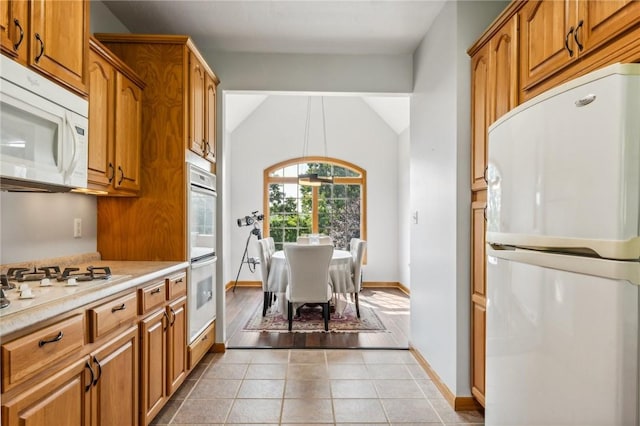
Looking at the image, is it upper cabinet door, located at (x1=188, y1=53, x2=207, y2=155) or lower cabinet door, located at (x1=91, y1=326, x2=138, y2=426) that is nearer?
lower cabinet door, located at (x1=91, y1=326, x2=138, y2=426)

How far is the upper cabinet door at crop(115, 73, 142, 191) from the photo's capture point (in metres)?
2.24

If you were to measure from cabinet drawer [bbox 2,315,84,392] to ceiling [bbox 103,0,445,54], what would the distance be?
232 cm

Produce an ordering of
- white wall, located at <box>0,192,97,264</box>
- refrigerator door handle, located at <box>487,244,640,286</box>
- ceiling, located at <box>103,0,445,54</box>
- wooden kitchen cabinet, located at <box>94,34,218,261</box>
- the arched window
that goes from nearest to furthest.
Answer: refrigerator door handle, located at <box>487,244,640,286</box>
white wall, located at <box>0,192,97,264</box>
wooden kitchen cabinet, located at <box>94,34,218,261</box>
ceiling, located at <box>103,0,445,54</box>
the arched window

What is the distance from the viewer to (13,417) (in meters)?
1.04

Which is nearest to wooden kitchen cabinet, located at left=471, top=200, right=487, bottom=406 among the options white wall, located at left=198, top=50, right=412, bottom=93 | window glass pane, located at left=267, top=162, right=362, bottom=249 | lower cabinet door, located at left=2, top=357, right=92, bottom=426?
white wall, located at left=198, top=50, right=412, bottom=93

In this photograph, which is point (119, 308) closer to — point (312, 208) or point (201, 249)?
point (201, 249)

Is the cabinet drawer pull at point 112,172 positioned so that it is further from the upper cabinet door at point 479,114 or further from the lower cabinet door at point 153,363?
the upper cabinet door at point 479,114

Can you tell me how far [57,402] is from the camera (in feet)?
4.00

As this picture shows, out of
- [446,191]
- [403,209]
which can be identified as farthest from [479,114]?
[403,209]

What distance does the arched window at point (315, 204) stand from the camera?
679cm

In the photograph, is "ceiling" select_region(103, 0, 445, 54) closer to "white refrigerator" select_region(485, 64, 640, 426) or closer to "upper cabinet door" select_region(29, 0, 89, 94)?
"upper cabinet door" select_region(29, 0, 89, 94)

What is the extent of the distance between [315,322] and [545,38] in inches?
139

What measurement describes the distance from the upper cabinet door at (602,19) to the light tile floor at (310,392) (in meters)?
2.08

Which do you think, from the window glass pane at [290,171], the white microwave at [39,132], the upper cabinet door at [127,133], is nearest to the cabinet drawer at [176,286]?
the upper cabinet door at [127,133]
